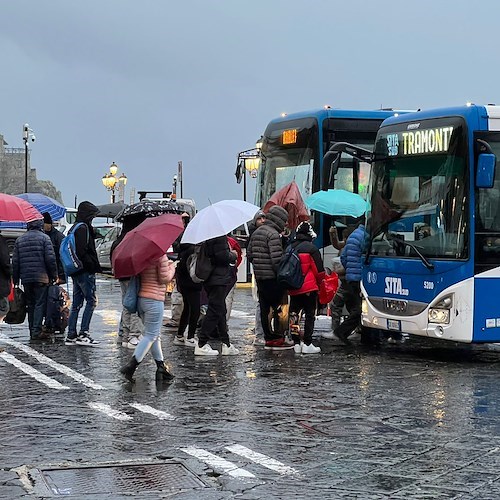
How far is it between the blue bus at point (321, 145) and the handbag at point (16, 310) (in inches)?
188

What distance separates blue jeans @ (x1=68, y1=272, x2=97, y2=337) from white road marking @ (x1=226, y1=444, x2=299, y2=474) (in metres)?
7.33

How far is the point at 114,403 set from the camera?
34.7 feet

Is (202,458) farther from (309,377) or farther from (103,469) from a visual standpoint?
(309,377)

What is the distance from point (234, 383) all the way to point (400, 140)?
14.1 ft

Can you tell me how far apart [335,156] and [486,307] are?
128 inches

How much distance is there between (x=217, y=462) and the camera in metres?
7.98

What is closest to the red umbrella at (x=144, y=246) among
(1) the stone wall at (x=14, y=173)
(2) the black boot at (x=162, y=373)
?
(2) the black boot at (x=162, y=373)

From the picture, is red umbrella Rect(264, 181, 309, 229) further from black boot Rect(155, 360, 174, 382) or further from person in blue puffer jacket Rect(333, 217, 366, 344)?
black boot Rect(155, 360, 174, 382)

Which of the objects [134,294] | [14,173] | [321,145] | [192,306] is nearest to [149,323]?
[134,294]

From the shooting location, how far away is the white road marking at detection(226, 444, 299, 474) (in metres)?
7.75

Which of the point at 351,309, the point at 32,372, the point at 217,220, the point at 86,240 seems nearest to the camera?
the point at 32,372

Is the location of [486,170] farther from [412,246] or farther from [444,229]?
[412,246]

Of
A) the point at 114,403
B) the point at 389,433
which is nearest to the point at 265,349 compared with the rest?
the point at 114,403

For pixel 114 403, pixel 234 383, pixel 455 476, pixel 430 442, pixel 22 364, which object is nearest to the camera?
pixel 455 476
